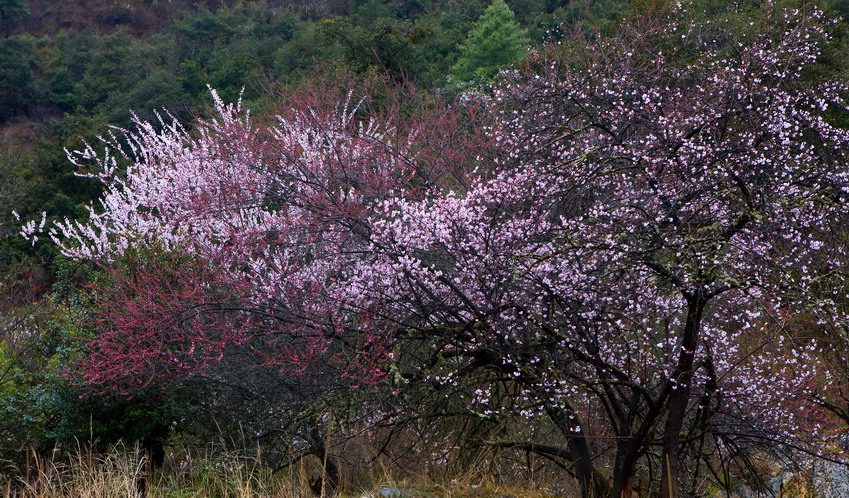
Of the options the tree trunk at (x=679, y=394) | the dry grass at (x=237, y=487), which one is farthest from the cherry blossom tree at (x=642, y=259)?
the dry grass at (x=237, y=487)

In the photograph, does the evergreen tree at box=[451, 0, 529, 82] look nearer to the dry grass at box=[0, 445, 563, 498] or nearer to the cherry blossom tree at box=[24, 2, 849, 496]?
the cherry blossom tree at box=[24, 2, 849, 496]

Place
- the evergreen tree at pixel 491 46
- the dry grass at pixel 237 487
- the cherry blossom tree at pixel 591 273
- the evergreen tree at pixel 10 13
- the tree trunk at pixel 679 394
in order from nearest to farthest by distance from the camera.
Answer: the dry grass at pixel 237 487
the cherry blossom tree at pixel 591 273
the tree trunk at pixel 679 394
the evergreen tree at pixel 491 46
the evergreen tree at pixel 10 13

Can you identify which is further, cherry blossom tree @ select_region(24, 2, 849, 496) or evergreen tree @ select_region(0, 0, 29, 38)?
evergreen tree @ select_region(0, 0, 29, 38)

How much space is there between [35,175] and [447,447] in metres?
19.8

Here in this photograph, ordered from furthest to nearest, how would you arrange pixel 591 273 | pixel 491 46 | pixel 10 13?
pixel 10 13
pixel 491 46
pixel 591 273

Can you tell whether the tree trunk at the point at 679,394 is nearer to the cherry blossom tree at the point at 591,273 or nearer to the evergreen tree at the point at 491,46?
the cherry blossom tree at the point at 591,273

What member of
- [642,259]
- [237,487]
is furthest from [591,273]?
[237,487]

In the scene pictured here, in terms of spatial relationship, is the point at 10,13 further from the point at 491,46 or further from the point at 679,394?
the point at 679,394

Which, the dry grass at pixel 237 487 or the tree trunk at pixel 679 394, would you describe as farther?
the tree trunk at pixel 679 394

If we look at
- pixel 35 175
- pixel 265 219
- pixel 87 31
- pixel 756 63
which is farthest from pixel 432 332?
pixel 87 31

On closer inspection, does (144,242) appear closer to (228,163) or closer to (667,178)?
(228,163)

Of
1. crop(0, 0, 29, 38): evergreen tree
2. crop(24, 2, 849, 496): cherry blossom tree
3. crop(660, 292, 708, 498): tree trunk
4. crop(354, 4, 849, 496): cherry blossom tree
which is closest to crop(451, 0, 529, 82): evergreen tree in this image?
crop(24, 2, 849, 496): cherry blossom tree

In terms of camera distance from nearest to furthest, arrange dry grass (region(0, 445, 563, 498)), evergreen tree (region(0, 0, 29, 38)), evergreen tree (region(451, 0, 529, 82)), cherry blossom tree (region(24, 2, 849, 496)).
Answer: dry grass (region(0, 445, 563, 498)) → cherry blossom tree (region(24, 2, 849, 496)) → evergreen tree (region(451, 0, 529, 82)) → evergreen tree (region(0, 0, 29, 38))

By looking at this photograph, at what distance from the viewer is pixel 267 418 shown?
21.0ft
